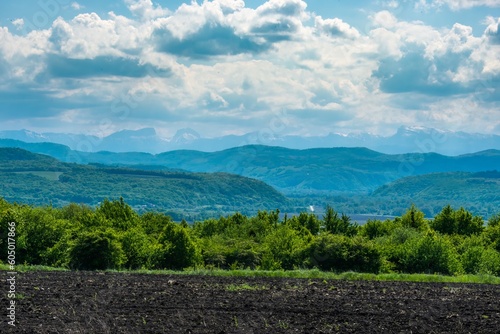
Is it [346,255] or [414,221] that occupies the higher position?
[414,221]

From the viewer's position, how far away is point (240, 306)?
1050 inches

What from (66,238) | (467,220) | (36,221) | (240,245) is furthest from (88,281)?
(467,220)

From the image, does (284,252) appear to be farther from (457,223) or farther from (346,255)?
(457,223)

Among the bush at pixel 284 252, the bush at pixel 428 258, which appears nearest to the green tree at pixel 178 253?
the bush at pixel 284 252

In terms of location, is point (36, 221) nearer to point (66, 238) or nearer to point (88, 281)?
point (66, 238)

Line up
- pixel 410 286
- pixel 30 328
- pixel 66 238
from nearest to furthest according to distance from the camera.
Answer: pixel 30 328, pixel 410 286, pixel 66 238

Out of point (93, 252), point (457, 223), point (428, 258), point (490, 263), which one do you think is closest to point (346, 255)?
point (428, 258)

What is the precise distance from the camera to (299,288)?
32656mm

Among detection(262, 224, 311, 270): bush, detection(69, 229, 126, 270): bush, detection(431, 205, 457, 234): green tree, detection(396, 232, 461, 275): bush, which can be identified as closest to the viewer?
detection(69, 229, 126, 270): bush

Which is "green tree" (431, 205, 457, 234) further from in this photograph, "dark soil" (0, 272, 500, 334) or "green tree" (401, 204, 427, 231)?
"dark soil" (0, 272, 500, 334)

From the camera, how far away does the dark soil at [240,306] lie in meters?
22.5

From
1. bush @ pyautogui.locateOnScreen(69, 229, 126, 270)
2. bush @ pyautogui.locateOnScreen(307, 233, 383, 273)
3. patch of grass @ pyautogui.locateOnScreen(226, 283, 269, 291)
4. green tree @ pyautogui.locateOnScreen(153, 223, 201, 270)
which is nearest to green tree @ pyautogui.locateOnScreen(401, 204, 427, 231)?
bush @ pyautogui.locateOnScreen(307, 233, 383, 273)

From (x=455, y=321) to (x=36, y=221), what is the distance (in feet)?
131

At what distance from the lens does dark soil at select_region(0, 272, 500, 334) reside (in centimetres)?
2253
